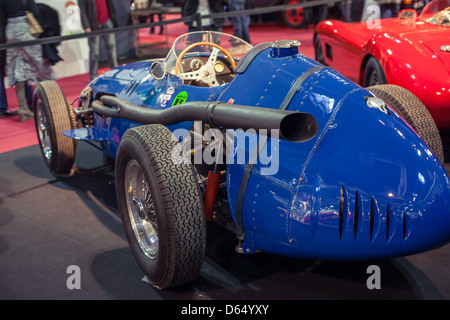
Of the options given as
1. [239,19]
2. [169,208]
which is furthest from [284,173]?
[239,19]

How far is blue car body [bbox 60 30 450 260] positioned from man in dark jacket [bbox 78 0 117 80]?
6.26 metres

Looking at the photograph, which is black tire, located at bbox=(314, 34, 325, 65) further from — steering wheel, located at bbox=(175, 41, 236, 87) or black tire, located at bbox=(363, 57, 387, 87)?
steering wheel, located at bbox=(175, 41, 236, 87)

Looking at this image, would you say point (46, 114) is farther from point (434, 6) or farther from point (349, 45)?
point (434, 6)

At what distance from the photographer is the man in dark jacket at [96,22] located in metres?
8.88

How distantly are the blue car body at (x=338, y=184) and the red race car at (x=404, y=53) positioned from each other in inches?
88.2

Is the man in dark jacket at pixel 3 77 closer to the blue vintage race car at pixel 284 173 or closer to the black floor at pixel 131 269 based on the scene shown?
the black floor at pixel 131 269

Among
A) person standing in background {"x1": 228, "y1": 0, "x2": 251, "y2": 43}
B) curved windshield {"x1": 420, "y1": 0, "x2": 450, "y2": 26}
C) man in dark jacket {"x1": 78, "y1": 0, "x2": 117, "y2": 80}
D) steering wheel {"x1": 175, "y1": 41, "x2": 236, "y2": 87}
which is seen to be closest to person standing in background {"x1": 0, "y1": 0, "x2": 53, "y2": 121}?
man in dark jacket {"x1": 78, "y1": 0, "x2": 117, "y2": 80}

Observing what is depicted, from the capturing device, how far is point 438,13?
20.9ft

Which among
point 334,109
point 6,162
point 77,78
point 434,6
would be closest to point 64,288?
point 334,109

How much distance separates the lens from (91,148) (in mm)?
6414

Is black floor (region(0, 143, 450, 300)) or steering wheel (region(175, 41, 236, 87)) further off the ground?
steering wheel (region(175, 41, 236, 87))

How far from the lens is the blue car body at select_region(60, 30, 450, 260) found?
9.23 ft

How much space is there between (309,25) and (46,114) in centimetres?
1113

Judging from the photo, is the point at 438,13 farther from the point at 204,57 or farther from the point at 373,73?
the point at 204,57
